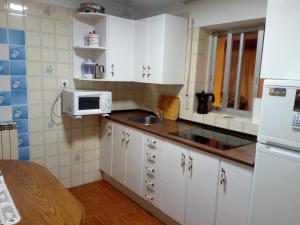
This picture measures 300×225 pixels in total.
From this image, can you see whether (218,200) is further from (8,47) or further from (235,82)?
(8,47)

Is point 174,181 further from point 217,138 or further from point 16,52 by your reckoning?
point 16,52

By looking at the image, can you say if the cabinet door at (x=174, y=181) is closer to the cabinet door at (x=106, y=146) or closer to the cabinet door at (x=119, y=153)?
the cabinet door at (x=119, y=153)

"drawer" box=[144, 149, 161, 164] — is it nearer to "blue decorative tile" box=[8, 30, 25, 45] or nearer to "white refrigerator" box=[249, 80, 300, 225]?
"white refrigerator" box=[249, 80, 300, 225]

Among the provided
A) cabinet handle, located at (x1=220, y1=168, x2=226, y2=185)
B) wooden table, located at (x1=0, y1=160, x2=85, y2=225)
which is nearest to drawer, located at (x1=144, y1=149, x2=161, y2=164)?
cabinet handle, located at (x1=220, y1=168, x2=226, y2=185)

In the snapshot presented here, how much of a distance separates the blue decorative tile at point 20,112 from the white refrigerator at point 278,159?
2.25 meters

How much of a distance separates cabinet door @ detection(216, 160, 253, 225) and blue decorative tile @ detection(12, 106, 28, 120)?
2.02 meters

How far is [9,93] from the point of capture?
2410 mm

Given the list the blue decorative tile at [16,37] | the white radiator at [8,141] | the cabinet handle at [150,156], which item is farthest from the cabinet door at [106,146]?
the blue decorative tile at [16,37]

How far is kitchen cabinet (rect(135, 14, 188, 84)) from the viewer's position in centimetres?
249

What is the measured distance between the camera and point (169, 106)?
291 centimetres

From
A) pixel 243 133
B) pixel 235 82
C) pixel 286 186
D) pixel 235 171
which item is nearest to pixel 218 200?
pixel 235 171

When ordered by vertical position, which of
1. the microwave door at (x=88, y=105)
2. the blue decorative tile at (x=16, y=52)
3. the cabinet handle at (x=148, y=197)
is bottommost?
the cabinet handle at (x=148, y=197)

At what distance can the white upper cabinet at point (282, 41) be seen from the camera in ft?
4.20

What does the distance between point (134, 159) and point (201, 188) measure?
89cm
